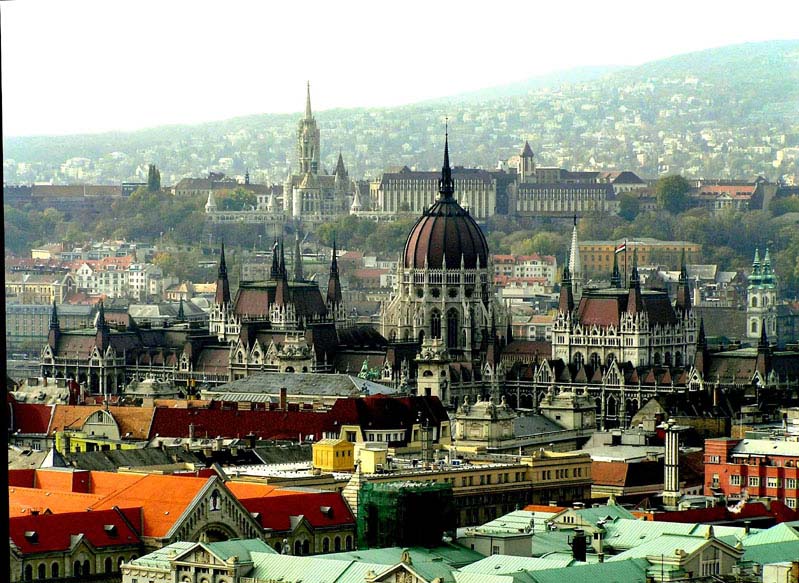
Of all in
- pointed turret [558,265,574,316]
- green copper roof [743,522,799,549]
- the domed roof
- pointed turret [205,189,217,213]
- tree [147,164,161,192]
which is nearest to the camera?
green copper roof [743,522,799,549]

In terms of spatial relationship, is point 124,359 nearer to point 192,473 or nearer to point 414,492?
point 192,473

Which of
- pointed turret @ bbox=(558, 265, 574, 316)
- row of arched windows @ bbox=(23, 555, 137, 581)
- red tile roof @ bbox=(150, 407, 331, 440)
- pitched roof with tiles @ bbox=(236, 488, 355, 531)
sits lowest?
red tile roof @ bbox=(150, 407, 331, 440)

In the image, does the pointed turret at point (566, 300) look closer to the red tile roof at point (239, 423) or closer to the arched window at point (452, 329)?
the arched window at point (452, 329)

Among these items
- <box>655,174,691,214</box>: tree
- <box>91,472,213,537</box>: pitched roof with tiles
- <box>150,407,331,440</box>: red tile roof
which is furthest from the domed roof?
<box>655,174,691,214</box>: tree

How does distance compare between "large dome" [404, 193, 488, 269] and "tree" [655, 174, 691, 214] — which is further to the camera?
"tree" [655, 174, 691, 214]

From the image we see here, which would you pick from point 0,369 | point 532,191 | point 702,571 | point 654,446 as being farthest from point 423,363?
point 532,191

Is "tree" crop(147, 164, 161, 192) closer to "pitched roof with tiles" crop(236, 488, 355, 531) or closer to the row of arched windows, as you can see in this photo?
"pitched roof with tiles" crop(236, 488, 355, 531)

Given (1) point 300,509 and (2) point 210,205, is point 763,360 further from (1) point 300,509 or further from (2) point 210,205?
(2) point 210,205

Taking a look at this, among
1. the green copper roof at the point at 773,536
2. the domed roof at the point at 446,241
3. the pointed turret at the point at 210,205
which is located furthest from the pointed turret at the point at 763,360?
the pointed turret at the point at 210,205
